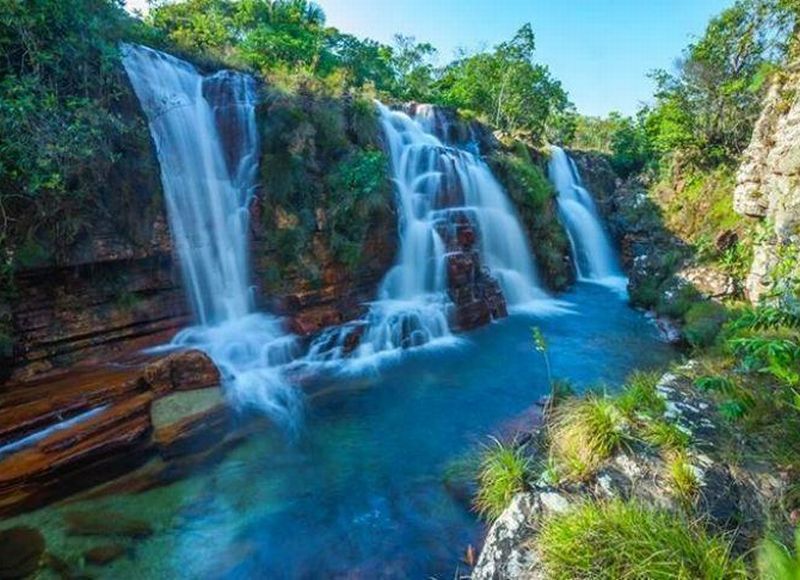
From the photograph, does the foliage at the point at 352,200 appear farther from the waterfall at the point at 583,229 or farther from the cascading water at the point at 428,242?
the waterfall at the point at 583,229

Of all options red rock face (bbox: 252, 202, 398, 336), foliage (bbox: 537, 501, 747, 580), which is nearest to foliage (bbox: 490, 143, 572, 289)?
red rock face (bbox: 252, 202, 398, 336)

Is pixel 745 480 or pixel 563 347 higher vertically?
pixel 745 480

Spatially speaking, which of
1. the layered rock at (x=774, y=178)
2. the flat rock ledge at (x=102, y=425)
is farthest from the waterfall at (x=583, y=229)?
the flat rock ledge at (x=102, y=425)

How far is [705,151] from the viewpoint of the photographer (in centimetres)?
1628

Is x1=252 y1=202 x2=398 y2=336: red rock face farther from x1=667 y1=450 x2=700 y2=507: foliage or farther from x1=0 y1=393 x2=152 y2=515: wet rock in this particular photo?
A: x1=667 y1=450 x2=700 y2=507: foliage

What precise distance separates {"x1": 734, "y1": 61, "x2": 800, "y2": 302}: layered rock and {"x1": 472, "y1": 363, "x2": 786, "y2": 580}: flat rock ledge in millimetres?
4471

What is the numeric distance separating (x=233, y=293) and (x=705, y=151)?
688 inches

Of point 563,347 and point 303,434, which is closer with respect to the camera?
point 303,434

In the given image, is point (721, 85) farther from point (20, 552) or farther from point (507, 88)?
point (20, 552)

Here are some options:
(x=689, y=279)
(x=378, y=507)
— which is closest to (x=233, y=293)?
(x=378, y=507)

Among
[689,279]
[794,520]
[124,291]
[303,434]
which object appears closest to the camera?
[794,520]

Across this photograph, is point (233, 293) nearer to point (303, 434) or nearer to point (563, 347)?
point (303, 434)

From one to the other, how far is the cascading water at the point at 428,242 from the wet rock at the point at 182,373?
7.20ft

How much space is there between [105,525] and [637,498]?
512 cm
